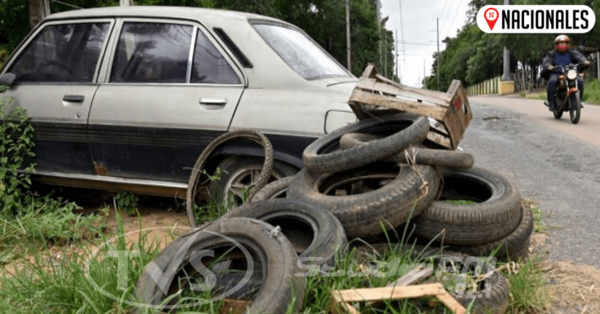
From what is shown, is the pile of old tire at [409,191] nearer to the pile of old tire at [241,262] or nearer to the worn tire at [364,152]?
the worn tire at [364,152]

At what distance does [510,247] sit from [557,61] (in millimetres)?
8911

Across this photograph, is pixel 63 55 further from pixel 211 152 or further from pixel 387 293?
pixel 387 293

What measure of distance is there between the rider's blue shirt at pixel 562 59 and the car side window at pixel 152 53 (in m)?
8.85

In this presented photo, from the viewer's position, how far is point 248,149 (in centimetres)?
400

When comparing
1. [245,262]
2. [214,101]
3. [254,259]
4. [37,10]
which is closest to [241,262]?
[245,262]

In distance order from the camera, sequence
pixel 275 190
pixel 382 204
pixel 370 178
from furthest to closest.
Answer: pixel 275 190 < pixel 370 178 < pixel 382 204

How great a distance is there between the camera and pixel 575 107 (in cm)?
999

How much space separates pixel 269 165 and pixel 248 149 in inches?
11.2

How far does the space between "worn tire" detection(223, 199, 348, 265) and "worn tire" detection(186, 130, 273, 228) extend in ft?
2.17

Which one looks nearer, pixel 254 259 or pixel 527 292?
pixel 254 259

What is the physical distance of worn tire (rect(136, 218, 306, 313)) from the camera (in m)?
2.18

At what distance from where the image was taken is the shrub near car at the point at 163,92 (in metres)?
4.04

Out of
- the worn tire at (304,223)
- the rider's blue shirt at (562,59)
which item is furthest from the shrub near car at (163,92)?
the rider's blue shirt at (562,59)

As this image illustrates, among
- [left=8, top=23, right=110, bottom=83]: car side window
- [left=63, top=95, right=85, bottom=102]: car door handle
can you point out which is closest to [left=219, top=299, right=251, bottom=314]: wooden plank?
[left=63, top=95, right=85, bottom=102]: car door handle
